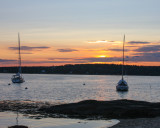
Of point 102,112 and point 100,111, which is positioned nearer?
point 102,112

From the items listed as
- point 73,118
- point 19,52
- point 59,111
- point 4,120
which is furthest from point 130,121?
point 19,52

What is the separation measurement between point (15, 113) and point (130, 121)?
14877 millimetres

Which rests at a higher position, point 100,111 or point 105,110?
point 105,110

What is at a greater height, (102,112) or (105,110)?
(105,110)

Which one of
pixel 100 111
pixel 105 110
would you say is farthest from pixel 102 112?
pixel 105 110

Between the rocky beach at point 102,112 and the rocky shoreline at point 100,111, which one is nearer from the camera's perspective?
the rocky beach at point 102,112

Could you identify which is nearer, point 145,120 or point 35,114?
point 145,120

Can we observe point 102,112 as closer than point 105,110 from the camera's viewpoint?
Yes

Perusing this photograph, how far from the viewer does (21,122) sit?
33188 millimetres

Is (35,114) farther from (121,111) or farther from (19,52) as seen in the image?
(19,52)

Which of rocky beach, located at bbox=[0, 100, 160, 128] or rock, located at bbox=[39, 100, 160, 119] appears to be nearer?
rocky beach, located at bbox=[0, 100, 160, 128]

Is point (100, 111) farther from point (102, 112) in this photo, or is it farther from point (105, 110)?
point (105, 110)

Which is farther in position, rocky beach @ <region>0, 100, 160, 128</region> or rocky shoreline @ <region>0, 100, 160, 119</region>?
rocky shoreline @ <region>0, 100, 160, 119</region>

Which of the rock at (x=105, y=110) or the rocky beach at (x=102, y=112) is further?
the rock at (x=105, y=110)
